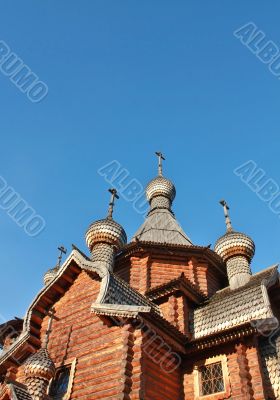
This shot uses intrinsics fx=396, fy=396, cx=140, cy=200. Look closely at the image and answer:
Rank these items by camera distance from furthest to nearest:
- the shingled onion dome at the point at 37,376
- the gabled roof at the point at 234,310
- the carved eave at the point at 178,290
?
the carved eave at the point at 178,290, the gabled roof at the point at 234,310, the shingled onion dome at the point at 37,376

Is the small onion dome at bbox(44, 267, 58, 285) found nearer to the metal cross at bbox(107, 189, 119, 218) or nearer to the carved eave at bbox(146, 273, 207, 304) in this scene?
the metal cross at bbox(107, 189, 119, 218)

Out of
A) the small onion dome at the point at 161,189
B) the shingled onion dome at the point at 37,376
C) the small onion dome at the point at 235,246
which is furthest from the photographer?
the small onion dome at the point at 161,189

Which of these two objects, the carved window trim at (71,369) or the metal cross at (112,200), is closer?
the carved window trim at (71,369)

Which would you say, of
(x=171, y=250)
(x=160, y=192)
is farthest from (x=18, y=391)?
(x=160, y=192)

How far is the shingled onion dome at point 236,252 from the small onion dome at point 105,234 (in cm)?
335

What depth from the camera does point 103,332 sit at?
8.56m

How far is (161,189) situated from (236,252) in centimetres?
671

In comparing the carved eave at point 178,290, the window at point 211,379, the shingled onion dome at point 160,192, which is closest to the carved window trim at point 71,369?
the window at point 211,379

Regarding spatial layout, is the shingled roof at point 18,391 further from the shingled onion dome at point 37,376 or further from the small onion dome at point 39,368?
the small onion dome at point 39,368

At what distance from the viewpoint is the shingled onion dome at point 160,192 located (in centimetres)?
1834

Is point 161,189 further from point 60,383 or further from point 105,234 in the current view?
point 60,383

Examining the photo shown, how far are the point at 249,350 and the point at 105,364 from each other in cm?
296

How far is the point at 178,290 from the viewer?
34.0 ft

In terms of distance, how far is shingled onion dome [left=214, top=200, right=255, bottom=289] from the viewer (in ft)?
40.5
